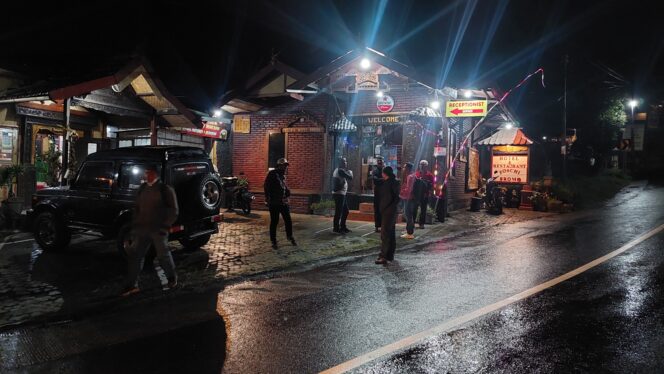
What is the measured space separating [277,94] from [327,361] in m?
12.0

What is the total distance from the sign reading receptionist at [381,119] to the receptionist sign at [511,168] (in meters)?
6.58

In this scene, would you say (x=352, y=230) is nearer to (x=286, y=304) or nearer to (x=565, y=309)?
(x=286, y=304)

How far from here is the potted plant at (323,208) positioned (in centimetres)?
1580

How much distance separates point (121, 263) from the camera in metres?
8.67

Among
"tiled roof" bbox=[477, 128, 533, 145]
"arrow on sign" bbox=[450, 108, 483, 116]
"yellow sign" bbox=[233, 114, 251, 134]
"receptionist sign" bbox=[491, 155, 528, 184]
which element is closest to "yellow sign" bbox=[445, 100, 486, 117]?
"arrow on sign" bbox=[450, 108, 483, 116]

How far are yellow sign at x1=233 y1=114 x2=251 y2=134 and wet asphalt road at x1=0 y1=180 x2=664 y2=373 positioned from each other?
9.79 m

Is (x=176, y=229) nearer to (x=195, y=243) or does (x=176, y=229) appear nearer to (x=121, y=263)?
(x=121, y=263)

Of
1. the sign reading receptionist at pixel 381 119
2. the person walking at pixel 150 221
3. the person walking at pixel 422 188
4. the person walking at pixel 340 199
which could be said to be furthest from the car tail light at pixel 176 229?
the sign reading receptionist at pixel 381 119

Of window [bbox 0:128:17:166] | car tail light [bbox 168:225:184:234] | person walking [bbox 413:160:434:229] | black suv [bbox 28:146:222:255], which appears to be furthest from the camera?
window [bbox 0:128:17:166]

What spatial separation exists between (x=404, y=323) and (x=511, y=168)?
15729mm

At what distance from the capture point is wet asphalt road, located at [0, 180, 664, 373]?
4.29 metres

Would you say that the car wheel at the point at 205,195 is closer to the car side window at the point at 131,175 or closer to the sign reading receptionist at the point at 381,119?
the car side window at the point at 131,175

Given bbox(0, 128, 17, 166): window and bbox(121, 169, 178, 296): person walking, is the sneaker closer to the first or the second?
bbox(121, 169, 178, 296): person walking

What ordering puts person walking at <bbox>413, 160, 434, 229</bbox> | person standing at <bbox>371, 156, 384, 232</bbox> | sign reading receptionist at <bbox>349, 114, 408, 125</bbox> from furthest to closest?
sign reading receptionist at <bbox>349, 114, 408, 125</bbox>
person walking at <bbox>413, 160, 434, 229</bbox>
person standing at <bbox>371, 156, 384, 232</bbox>
